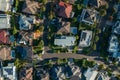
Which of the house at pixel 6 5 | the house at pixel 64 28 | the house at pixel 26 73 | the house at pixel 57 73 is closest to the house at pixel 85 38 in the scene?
the house at pixel 64 28

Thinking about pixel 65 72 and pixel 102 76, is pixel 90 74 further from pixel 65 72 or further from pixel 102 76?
pixel 65 72

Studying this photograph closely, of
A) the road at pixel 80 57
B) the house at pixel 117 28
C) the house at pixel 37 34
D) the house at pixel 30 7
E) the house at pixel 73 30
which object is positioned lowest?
the road at pixel 80 57

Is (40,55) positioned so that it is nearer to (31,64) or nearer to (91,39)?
(31,64)

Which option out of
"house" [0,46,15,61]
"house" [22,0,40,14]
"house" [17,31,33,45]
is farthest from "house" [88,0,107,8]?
"house" [0,46,15,61]

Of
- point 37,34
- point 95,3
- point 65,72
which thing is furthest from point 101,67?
point 37,34

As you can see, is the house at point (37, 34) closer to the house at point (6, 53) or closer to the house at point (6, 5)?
the house at point (6, 53)

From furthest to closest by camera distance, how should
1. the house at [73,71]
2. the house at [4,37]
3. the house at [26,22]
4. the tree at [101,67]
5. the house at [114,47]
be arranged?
the tree at [101,67]
the house at [73,71]
the house at [114,47]
the house at [26,22]
the house at [4,37]
